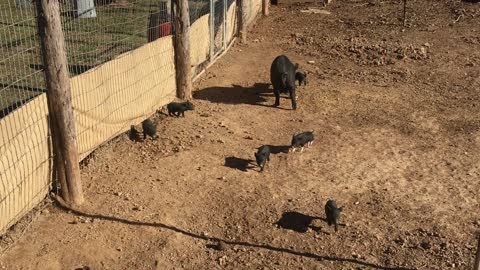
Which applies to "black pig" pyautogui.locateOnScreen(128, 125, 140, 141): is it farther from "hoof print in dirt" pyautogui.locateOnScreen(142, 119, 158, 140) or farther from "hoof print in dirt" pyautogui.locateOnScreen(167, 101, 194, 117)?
"hoof print in dirt" pyautogui.locateOnScreen(167, 101, 194, 117)

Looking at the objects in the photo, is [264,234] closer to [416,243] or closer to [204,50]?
[416,243]

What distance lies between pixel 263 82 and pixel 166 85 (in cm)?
232

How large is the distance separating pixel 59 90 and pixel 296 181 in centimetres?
319

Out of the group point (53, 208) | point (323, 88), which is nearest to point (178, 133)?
point (53, 208)

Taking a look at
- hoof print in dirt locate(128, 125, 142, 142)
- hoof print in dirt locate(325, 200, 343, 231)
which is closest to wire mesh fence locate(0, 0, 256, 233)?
hoof print in dirt locate(128, 125, 142, 142)

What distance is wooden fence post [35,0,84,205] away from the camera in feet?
20.6

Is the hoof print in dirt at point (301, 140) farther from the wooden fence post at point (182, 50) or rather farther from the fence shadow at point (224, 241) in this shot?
the wooden fence post at point (182, 50)

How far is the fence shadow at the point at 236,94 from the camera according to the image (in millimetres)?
10346

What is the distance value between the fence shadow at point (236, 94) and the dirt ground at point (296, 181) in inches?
1.9

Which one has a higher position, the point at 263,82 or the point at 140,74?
the point at 140,74

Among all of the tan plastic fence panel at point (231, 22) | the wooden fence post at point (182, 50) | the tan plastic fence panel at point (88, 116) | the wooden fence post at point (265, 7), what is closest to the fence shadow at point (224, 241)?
the tan plastic fence panel at point (88, 116)

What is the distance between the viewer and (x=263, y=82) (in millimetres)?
11336

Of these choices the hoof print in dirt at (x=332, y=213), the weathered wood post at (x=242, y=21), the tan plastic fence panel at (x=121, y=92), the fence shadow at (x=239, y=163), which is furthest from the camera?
the weathered wood post at (x=242, y=21)

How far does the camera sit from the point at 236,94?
35.1ft
